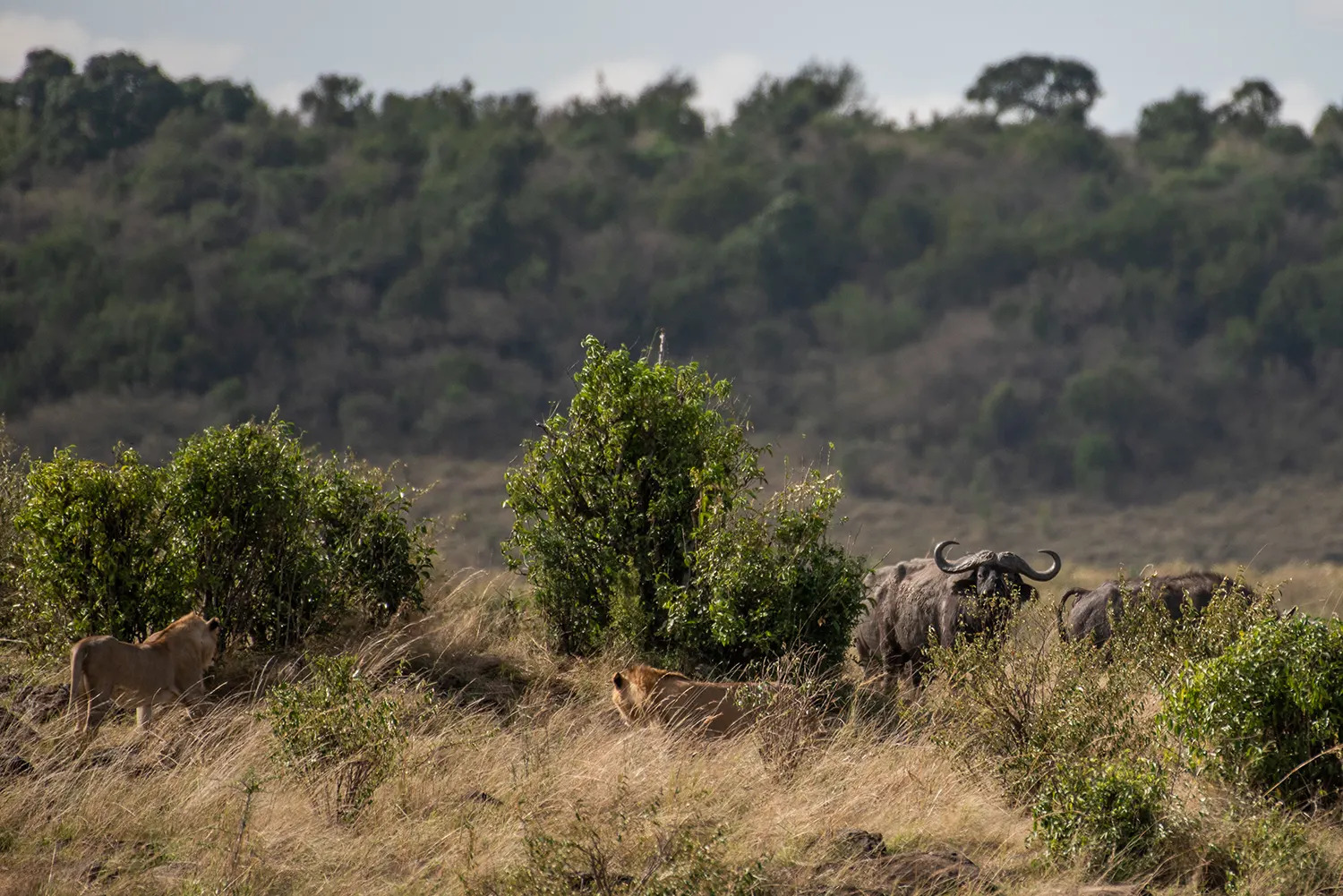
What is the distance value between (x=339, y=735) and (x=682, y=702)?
2.06m

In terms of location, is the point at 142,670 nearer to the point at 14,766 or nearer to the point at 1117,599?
the point at 14,766

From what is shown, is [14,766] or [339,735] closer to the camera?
[339,735]

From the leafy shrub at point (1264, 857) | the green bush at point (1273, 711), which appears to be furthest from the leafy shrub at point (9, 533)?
the leafy shrub at point (1264, 857)

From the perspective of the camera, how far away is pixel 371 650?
1008cm

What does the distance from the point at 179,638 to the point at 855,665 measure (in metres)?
5.27

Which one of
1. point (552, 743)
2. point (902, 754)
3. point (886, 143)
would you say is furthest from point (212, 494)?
point (886, 143)

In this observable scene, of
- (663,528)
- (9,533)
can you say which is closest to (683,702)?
(663,528)

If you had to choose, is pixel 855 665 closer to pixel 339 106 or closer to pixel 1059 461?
pixel 1059 461

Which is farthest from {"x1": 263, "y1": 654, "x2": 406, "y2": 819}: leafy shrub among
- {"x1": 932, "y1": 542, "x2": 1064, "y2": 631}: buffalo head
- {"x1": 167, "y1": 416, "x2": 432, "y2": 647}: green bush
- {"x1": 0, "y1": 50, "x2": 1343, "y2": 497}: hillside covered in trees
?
{"x1": 0, "y1": 50, "x2": 1343, "y2": 497}: hillside covered in trees

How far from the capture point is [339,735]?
22.3 feet

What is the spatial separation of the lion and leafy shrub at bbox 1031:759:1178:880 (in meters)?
4.45

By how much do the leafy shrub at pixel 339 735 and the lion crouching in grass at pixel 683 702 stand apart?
5.05ft

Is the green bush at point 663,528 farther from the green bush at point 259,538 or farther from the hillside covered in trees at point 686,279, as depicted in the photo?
the hillside covered in trees at point 686,279

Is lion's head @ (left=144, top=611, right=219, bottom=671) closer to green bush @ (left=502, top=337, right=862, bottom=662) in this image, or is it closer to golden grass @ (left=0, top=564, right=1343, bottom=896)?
golden grass @ (left=0, top=564, right=1343, bottom=896)
